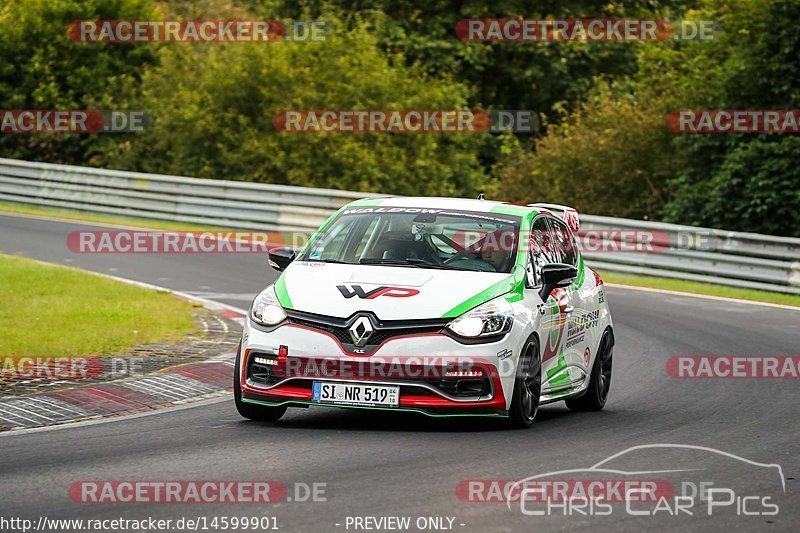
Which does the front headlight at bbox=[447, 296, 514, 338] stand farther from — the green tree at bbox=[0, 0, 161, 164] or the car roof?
the green tree at bbox=[0, 0, 161, 164]

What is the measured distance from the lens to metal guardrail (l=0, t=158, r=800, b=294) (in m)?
24.1

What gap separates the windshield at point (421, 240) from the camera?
36.5 feet

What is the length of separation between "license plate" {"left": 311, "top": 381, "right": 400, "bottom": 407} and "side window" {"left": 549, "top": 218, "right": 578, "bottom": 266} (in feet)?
8.90

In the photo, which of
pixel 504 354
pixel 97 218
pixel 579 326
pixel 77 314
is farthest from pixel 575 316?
pixel 97 218

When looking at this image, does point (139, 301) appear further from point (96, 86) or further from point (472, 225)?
point (96, 86)

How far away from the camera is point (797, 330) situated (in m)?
18.8

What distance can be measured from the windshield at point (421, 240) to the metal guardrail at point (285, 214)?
1318 cm

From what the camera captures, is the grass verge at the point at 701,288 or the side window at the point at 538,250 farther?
the grass verge at the point at 701,288

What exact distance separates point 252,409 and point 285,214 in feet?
59.0

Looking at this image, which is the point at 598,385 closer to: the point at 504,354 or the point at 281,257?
the point at 504,354

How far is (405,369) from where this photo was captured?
10078 mm

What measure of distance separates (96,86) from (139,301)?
2189 cm

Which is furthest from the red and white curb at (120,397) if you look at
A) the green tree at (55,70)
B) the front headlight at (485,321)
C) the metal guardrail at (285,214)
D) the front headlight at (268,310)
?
the green tree at (55,70)

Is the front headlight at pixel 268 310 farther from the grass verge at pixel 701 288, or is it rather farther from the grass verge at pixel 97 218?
the grass verge at pixel 97 218
